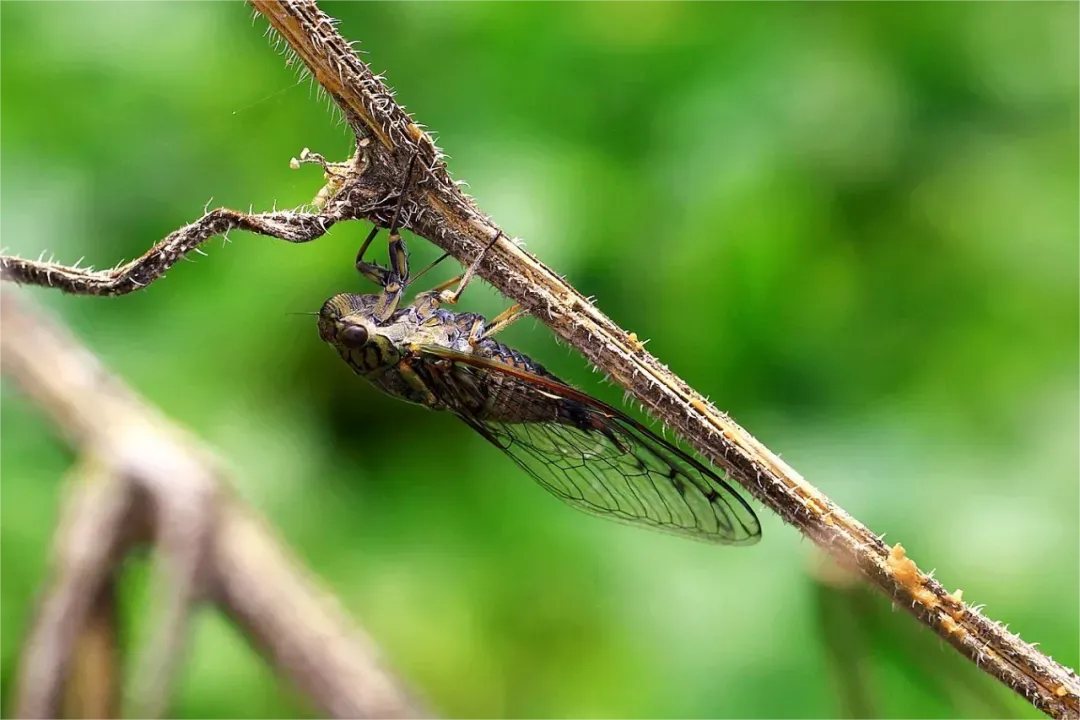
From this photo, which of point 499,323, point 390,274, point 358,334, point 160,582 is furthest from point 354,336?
point 160,582

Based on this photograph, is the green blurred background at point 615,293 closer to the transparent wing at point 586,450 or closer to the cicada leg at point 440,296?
the transparent wing at point 586,450

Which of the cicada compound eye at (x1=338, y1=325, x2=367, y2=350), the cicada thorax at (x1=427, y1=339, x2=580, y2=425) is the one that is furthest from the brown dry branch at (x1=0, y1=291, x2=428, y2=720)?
the cicada thorax at (x1=427, y1=339, x2=580, y2=425)

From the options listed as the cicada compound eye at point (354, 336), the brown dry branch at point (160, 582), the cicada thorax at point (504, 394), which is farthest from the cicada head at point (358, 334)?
the brown dry branch at point (160, 582)

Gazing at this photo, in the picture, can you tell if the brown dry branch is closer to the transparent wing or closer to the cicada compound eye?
the cicada compound eye

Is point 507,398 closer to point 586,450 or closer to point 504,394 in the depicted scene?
point 504,394

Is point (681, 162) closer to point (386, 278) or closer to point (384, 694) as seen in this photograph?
point (386, 278)

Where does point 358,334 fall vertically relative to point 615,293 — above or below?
below
